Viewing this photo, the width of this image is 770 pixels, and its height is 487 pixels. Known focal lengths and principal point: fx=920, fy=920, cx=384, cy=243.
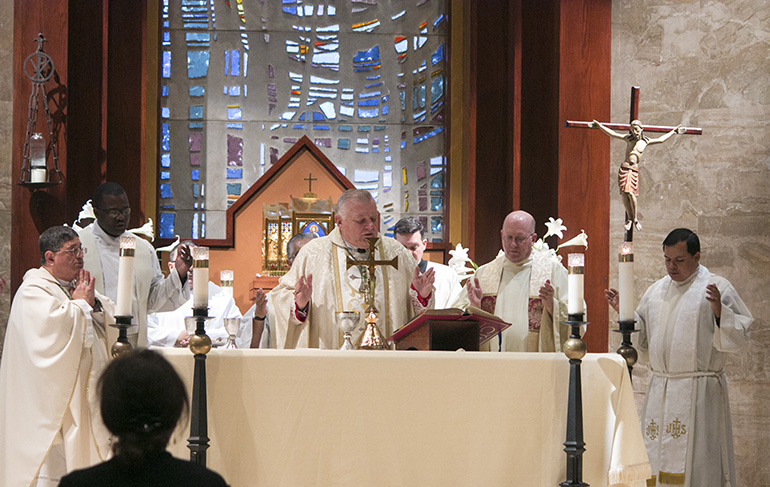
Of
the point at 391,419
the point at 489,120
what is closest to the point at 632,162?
the point at 489,120

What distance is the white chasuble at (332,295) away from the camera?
4.65 meters

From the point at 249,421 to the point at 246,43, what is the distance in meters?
5.03

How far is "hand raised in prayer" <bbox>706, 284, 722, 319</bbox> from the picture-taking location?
17.5 ft

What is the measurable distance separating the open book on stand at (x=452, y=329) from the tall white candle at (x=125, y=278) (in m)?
1.15

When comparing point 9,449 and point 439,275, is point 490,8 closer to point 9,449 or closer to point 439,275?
point 439,275

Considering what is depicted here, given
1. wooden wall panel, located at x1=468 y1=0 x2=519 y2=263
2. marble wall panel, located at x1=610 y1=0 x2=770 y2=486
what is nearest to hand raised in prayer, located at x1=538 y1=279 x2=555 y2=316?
marble wall panel, located at x1=610 y1=0 x2=770 y2=486

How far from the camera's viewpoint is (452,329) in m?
3.94

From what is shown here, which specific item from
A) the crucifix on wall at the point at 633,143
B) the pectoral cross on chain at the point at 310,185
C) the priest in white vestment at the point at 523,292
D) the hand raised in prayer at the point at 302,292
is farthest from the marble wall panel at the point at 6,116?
the crucifix on wall at the point at 633,143

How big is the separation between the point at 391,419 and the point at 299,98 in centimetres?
488

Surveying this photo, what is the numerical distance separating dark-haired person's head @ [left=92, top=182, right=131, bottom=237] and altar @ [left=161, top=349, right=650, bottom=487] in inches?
101

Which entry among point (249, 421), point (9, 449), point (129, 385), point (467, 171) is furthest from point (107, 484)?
point (467, 171)

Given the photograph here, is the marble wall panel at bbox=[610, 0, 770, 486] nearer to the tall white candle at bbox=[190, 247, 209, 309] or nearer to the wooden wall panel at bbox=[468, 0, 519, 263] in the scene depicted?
the wooden wall panel at bbox=[468, 0, 519, 263]

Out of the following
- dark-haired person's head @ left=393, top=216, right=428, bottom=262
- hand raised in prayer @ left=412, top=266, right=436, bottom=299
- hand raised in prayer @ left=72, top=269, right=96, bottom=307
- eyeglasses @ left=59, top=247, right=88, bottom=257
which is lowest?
hand raised in prayer @ left=72, top=269, right=96, bottom=307

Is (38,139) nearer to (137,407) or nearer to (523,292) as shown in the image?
(523,292)
